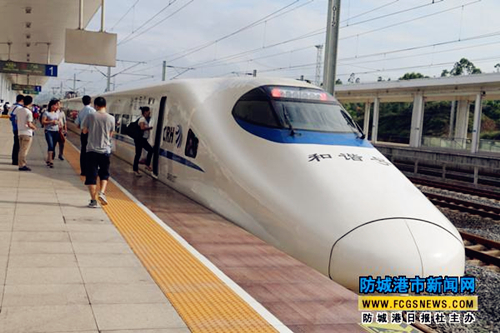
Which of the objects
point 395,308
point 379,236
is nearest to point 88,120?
point 379,236

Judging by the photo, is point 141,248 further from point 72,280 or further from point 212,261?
point 72,280

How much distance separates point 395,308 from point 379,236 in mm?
816

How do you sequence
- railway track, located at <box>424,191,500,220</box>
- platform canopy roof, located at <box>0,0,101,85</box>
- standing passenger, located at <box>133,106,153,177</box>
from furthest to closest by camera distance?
1. platform canopy roof, located at <box>0,0,101,85</box>
2. railway track, located at <box>424,191,500,220</box>
3. standing passenger, located at <box>133,106,153,177</box>

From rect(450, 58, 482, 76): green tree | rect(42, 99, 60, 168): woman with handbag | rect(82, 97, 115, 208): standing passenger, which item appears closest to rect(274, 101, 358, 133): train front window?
rect(82, 97, 115, 208): standing passenger

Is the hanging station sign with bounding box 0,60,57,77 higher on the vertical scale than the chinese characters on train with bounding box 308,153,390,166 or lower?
higher

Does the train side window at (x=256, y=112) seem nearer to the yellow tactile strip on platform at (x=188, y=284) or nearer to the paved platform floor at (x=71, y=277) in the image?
the yellow tactile strip on platform at (x=188, y=284)

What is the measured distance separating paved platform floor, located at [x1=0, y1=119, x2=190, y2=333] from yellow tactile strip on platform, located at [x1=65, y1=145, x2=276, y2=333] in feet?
0.39

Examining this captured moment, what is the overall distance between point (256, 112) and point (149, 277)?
11.9 ft

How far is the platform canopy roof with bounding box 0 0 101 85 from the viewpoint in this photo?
2281 centimetres

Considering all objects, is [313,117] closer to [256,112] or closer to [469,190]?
[256,112]

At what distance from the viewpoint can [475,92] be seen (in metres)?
29.5

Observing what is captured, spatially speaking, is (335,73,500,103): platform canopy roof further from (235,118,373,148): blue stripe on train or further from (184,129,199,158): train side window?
(184,129,199,158): train side window

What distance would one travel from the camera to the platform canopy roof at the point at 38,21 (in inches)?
898

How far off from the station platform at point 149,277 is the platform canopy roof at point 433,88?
25.3 meters
